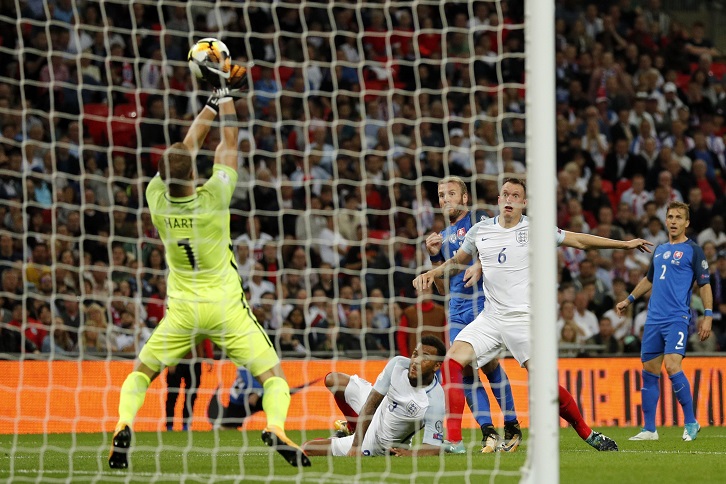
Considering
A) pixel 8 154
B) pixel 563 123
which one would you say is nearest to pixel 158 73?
pixel 8 154

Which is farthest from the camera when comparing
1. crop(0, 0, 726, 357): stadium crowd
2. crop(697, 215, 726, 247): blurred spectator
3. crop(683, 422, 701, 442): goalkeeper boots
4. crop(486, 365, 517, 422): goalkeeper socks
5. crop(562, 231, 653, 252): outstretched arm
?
crop(697, 215, 726, 247): blurred spectator

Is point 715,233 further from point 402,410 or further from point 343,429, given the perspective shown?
point 402,410

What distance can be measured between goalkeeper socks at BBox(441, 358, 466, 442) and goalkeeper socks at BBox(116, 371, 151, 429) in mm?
2275

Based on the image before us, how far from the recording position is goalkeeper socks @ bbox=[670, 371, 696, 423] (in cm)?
1034

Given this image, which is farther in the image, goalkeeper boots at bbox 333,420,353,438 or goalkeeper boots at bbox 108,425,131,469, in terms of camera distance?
goalkeeper boots at bbox 333,420,353,438

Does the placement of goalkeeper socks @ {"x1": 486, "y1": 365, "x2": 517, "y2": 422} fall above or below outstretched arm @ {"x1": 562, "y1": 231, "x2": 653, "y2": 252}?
below

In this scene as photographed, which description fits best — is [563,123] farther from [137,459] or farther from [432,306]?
[137,459]

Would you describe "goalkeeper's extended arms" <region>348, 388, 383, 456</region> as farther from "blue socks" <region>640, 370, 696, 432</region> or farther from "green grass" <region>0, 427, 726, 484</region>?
"blue socks" <region>640, 370, 696, 432</region>

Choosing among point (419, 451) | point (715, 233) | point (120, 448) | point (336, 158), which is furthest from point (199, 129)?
point (715, 233)

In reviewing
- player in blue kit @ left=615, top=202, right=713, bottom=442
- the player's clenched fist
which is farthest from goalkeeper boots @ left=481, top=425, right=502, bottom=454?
player in blue kit @ left=615, top=202, right=713, bottom=442

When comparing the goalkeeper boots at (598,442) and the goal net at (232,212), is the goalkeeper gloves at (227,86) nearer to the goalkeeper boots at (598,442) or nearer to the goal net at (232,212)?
the goal net at (232,212)

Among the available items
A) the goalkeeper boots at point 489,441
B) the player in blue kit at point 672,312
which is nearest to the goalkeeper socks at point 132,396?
the goalkeeper boots at point 489,441

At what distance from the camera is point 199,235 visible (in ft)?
23.7

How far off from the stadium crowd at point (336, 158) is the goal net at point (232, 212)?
4 centimetres
